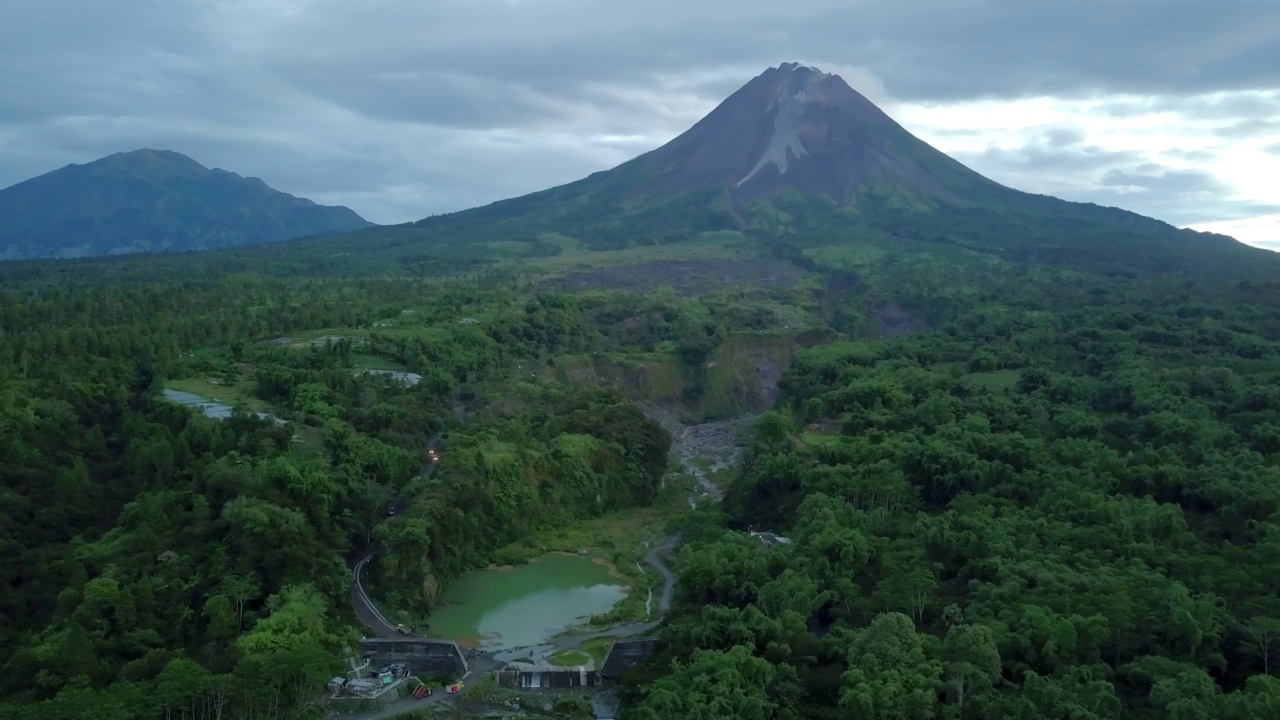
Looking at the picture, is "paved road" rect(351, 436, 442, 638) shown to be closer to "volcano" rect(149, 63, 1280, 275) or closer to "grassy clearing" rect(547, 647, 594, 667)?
"grassy clearing" rect(547, 647, 594, 667)

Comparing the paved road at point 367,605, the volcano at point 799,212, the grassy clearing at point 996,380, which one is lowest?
the paved road at point 367,605

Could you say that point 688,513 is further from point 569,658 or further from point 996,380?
point 996,380

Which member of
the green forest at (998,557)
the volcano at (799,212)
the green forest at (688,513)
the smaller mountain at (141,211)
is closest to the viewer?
the green forest at (998,557)

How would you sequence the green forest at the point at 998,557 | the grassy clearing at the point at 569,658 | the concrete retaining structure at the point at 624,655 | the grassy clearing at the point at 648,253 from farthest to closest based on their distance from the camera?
1. the grassy clearing at the point at 648,253
2. the grassy clearing at the point at 569,658
3. the concrete retaining structure at the point at 624,655
4. the green forest at the point at 998,557

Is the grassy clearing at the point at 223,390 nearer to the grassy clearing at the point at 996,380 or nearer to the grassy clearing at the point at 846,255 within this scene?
the grassy clearing at the point at 996,380

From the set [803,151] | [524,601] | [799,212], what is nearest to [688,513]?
[524,601]

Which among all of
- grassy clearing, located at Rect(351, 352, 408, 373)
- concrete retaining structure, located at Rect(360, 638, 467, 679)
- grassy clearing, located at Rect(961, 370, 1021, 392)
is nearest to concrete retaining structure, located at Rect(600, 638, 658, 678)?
concrete retaining structure, located at Rect(360, 638, 467, 679)

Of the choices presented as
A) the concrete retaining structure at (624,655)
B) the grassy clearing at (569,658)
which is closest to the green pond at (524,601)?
the grassy clearing at (569,658)
